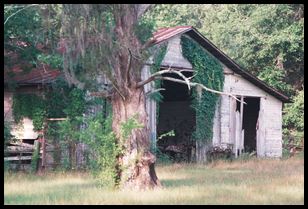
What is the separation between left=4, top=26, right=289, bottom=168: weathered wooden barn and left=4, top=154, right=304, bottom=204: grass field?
12.3 ft

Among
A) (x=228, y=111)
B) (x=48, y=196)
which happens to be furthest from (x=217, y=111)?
(x=48, y=196)

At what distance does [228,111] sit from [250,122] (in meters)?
4.83

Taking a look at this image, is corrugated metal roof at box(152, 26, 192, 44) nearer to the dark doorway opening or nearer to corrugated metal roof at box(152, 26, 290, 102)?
corrugated metal roof at box(152, 26, 290, 102)

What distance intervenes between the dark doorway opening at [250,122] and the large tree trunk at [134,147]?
16.2m

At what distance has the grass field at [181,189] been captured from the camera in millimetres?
12625

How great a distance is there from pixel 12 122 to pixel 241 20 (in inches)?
807

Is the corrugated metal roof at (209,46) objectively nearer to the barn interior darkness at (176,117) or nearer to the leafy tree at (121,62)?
the barn interior darkness at (176,117)

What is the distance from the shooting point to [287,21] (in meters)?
34.7

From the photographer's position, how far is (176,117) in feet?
102

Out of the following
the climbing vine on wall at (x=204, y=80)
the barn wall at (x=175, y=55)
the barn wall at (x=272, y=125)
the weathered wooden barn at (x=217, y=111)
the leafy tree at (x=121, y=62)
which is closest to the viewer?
the leafy tree at (x=121, y=62)

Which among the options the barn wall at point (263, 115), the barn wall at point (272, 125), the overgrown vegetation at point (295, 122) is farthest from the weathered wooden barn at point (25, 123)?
the overgrown vegetation at point (295, 122)

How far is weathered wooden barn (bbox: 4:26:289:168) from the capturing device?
22734 millimetres

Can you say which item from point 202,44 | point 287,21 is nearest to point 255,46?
point 287,21

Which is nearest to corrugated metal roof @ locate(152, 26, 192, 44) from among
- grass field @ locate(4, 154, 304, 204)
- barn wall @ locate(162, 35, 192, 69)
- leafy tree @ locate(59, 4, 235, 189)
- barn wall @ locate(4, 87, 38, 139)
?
barn wall @ locate(162, 35, 192, 69)
